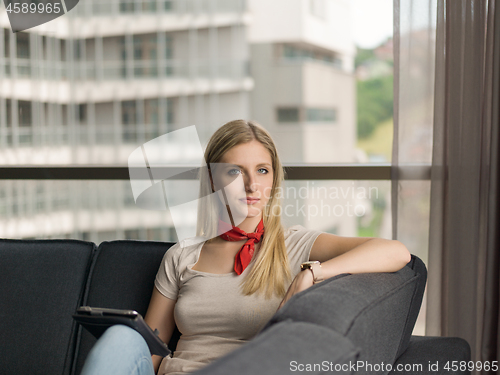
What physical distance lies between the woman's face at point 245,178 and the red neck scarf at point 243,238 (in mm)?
46

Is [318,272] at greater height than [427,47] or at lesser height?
lesser

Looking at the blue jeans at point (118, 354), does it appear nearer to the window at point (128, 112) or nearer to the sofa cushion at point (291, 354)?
the sofa cushion at point (291, 354)

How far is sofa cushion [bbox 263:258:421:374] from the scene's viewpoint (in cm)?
84

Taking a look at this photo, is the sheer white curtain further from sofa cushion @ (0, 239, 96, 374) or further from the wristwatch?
sofa cushion @ (0, 239, 96, 374)

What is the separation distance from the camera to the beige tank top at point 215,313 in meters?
1.23

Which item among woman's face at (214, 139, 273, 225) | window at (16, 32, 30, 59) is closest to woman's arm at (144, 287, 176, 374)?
woman's face at (214, 139, 273, 225)

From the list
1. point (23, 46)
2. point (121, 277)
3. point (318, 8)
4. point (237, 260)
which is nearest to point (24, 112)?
point (23, 46)

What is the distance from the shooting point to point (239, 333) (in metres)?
1.24

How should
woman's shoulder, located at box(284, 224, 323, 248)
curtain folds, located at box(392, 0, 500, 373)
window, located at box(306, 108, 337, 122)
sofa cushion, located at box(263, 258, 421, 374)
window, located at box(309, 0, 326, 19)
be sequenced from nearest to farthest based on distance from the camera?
sofa cushion, located at box(263, 258, 421, 374) → woman's shoulder, located at box(284, 224, 323, 248) → curtain folds, located at box(392, 0, 500, 373) → window, located at box(309, 0, 326, 19) → window, located at box(306, 108, 337, 122)

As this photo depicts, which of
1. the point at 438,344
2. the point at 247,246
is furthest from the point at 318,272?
the point at 438,344

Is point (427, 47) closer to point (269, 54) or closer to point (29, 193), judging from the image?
point (269, 54)

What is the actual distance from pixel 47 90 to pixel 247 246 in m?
2.26

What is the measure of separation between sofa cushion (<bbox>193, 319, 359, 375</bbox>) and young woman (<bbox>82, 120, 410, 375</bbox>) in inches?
12.9

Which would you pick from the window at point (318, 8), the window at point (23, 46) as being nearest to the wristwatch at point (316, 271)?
the window at point (318, 8)
